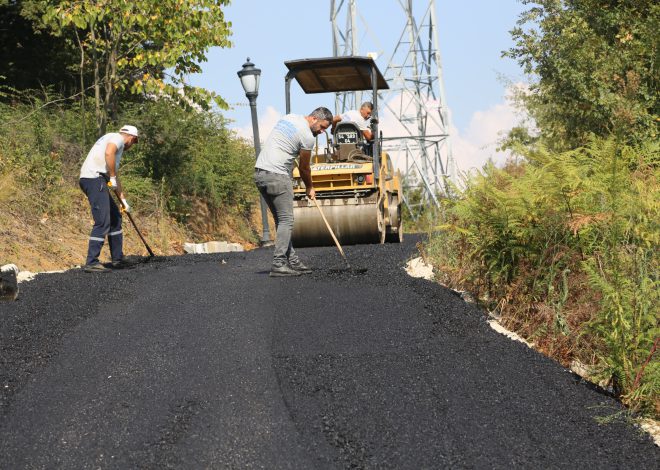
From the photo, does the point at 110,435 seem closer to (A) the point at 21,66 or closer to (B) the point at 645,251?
(B) the point at 645,251

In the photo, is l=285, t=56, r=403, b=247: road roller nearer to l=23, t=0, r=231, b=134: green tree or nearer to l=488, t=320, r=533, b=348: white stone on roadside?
l=23, t=0, r=231, b=134: green tree

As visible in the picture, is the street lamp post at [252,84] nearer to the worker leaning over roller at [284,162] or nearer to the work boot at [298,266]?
the work boot at [298,266]

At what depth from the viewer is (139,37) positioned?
53.9ft

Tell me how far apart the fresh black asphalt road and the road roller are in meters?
4.47

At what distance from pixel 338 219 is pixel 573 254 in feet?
18.2

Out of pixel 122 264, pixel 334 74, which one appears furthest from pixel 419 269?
pixel 334 74

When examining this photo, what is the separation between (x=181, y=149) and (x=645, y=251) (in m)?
12.7

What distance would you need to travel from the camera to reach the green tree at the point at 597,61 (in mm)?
11625

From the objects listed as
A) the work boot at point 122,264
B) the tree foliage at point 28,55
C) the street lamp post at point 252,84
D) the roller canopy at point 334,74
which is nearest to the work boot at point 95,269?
the work boot at point 122,264

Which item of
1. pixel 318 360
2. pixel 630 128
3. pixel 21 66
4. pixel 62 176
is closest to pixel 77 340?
pixel 318 360

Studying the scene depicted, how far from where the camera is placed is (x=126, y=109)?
715 inches

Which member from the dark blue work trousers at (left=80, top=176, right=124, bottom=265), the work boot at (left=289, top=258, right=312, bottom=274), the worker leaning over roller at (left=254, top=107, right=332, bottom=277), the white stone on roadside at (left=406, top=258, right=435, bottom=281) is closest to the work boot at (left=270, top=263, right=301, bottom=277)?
the worker leaning over roller at (left=254, top=107, right=332, bottom=277)

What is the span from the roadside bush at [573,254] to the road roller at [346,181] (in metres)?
4.06

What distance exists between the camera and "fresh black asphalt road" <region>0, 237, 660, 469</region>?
15.3 feet
